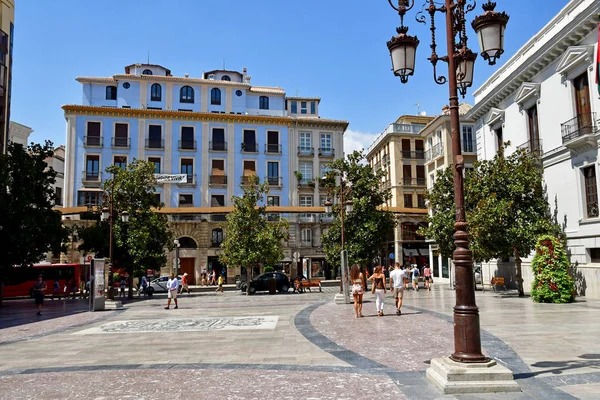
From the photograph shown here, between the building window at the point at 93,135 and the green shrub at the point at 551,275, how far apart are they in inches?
1443

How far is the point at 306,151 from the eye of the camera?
4638cm

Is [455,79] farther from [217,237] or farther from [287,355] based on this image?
[217,237]

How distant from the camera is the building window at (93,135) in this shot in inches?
1646

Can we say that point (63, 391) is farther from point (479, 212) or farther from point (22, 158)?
point (22, 158)

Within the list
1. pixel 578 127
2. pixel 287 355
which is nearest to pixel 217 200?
pixel 578 127

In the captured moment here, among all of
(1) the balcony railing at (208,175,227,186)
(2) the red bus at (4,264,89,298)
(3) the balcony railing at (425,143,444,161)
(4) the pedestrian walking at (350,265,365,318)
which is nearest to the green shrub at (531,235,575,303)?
(4) the pedestrian walking at (350,265,365,318)

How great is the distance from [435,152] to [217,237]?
67.1 ft

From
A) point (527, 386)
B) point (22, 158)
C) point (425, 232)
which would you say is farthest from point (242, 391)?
point (22, 158)

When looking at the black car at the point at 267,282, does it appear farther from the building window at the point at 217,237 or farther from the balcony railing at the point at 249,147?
the balcony railing at the point at 249,147

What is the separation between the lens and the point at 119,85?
43438 millimetres

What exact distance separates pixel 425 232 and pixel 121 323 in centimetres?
1619

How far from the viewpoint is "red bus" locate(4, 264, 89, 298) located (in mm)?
31688

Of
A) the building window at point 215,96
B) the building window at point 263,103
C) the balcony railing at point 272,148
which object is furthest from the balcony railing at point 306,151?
the building window at point 215,96

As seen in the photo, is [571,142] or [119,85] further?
[119,85]
